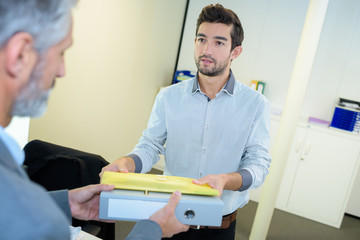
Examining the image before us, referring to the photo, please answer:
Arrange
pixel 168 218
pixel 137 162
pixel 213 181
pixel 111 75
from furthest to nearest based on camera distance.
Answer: pixel 111 75, pixel 137 162, pixel 213 181, pixel 168 218

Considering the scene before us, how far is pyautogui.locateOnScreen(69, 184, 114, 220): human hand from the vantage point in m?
1.07

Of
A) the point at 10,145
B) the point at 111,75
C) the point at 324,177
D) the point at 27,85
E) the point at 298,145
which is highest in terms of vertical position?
the point at 27,85

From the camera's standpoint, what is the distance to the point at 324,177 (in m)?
3.39

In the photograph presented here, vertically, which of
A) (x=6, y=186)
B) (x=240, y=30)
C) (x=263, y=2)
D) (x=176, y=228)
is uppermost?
(x=263, y=2)

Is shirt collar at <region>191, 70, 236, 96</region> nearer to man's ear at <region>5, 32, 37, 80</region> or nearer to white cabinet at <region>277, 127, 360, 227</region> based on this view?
man's ear at <region>5, 32, 37, 80</region>

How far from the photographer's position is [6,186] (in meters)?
0.51

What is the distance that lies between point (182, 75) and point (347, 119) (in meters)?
1.91

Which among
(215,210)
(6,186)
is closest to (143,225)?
(215,210)

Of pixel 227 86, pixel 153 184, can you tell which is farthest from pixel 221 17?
pixel 153 184

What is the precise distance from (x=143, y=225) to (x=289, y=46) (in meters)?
3.37

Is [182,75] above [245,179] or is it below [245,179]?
above

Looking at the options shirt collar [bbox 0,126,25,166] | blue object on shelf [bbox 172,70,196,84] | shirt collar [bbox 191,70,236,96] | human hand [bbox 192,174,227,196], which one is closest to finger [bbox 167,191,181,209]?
human hand [bbox 192,174,227,196]

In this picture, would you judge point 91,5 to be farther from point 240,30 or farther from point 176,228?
point 176,228

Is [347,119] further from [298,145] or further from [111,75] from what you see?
[111,75]
